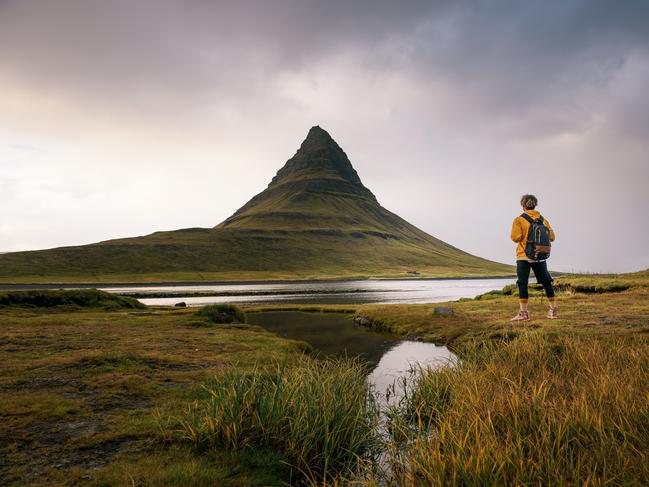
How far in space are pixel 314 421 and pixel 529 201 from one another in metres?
14.2

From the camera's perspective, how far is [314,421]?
7.83m

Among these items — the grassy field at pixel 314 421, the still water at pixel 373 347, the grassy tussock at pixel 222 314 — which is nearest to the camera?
the grassy field at pixel 314 421

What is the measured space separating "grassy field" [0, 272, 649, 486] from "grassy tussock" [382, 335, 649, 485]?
0.12 feet

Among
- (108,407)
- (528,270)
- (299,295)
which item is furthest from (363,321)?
(299,295)

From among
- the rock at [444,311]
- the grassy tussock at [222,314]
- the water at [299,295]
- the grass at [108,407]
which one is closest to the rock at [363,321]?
the rock at [444,311]

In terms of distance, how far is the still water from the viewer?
1581 centimetres

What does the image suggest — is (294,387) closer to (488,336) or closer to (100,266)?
(488,336)

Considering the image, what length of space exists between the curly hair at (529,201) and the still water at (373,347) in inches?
299

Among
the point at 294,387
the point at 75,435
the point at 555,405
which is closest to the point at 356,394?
the point at 294,387

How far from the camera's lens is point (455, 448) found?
5750 mm

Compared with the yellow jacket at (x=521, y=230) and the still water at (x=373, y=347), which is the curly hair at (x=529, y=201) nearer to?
the yellow jacket at (x=521, y=230)

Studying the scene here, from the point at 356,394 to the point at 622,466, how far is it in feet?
18.1

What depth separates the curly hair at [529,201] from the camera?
17.1 metres

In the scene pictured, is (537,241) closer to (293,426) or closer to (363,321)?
(293,426)
